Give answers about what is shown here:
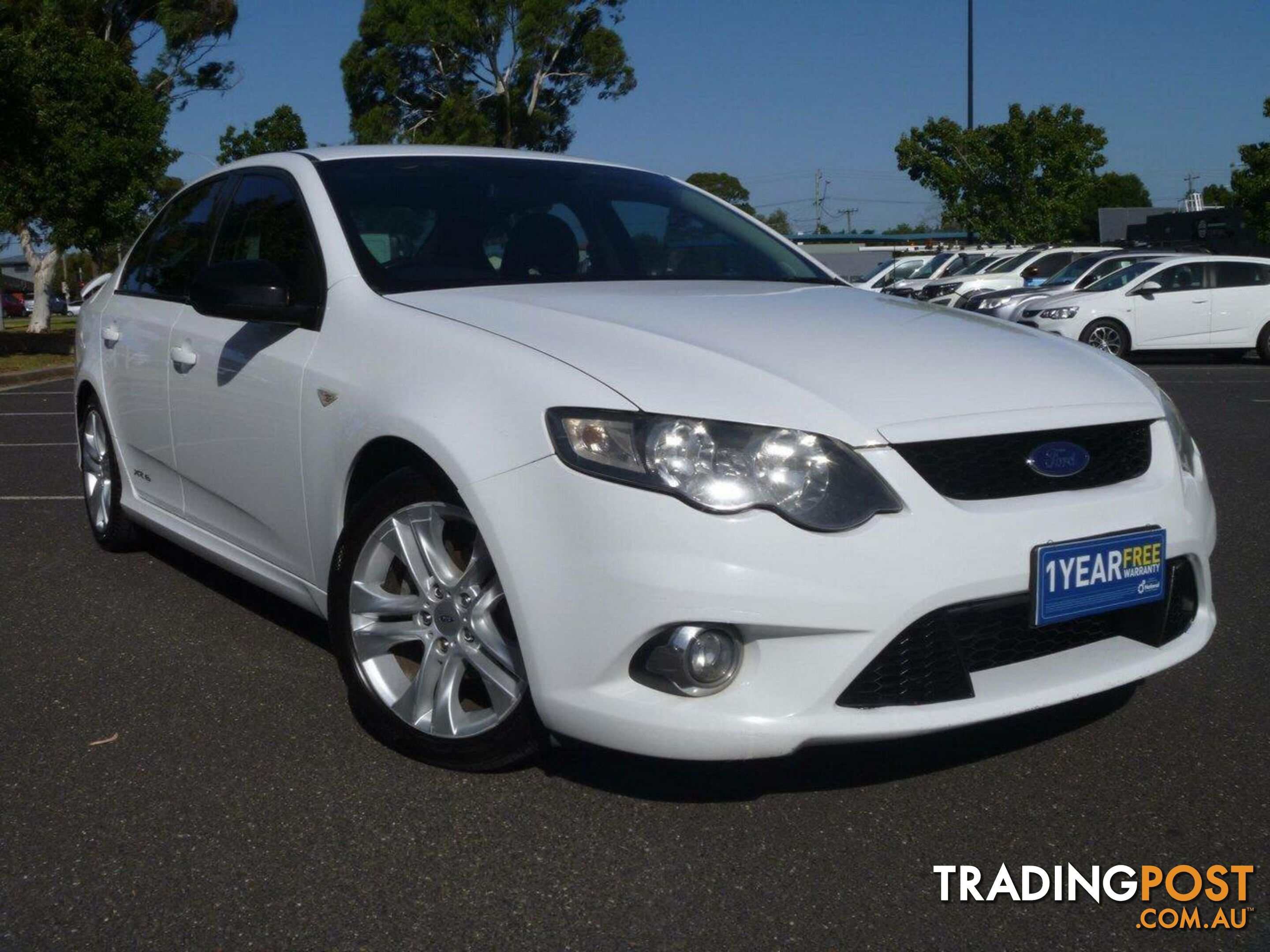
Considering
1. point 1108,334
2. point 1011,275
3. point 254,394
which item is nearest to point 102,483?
point 254,394

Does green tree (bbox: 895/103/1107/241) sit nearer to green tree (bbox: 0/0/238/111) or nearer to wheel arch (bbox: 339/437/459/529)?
green tree (bbox: 0/0/238/111)

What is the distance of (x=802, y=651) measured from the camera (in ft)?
9.00

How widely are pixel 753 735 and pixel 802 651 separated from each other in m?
0.19

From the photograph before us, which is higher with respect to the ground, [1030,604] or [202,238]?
[202,238]

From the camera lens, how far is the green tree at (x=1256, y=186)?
1398 inches

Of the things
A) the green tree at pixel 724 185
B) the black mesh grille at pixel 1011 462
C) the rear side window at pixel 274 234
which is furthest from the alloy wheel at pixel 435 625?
the green tree at pixel 724 185

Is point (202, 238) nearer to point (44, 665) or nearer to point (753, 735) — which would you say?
point (44, 665)

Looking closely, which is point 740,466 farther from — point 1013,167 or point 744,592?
point 1013,167

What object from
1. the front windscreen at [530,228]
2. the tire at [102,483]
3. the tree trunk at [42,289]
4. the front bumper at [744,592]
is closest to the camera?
the front bumper at [744,592]

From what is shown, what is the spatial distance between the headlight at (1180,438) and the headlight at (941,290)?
23.7 m

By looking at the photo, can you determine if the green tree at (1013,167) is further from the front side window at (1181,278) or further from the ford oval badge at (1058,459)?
the ford oval badge at (1058,459)

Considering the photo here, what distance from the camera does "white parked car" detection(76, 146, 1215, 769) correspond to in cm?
273

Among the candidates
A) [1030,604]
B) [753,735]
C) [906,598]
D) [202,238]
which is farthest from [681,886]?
[202,238]

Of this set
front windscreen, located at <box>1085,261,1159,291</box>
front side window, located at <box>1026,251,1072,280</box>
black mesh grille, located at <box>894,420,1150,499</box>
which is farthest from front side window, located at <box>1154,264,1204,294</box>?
black mesh grille, located at <box>894,420,1150,499</box>
